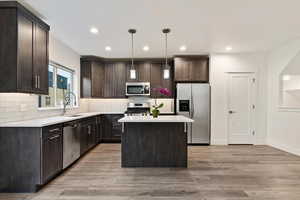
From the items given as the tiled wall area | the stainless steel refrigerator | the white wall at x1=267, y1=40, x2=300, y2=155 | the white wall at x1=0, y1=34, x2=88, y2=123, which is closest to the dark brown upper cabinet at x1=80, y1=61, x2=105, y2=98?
the white wall at x1=0, y1=34, x2=88, y2=123

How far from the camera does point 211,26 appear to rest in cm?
368

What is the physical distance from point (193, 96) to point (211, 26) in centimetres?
241

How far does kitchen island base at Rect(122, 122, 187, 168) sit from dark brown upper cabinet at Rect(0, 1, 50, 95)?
184 cm

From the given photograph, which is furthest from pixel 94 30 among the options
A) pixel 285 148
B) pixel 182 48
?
pixel 285 148

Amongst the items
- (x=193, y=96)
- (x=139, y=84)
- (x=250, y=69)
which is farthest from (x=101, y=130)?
(x=250, y=69)

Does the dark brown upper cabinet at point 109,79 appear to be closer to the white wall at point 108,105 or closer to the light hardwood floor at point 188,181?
the white wall at point 108,105

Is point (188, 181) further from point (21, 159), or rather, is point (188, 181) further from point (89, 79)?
point (89, 79)

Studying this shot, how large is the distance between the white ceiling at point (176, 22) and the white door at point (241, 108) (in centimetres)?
108

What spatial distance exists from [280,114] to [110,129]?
4.66m

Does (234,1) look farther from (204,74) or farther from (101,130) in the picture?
(101,130)

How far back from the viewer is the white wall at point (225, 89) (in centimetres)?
573

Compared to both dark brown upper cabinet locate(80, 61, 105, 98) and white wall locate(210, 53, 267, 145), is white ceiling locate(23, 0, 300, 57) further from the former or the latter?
dark brown upper cabinet locate(80, 61, 105, 98)

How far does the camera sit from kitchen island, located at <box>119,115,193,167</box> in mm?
3787

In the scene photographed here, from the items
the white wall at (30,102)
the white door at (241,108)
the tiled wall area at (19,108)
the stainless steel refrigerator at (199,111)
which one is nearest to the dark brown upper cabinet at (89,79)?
the white wall at (30,102)
